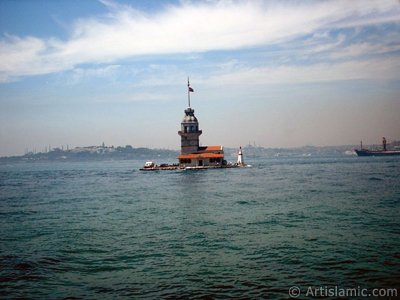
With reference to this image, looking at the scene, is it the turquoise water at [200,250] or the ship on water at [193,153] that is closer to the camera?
the turquoise water at [200,250]

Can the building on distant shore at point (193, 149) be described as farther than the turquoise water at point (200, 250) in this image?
Yes

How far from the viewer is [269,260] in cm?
1495

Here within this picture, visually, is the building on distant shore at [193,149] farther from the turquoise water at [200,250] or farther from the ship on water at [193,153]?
Answer: the turquoise water at [200,250]

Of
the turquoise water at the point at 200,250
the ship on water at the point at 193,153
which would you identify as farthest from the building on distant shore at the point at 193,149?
the turquoise water at the point at 200,250

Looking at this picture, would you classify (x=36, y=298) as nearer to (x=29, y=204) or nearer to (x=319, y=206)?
(x=319, y=206)

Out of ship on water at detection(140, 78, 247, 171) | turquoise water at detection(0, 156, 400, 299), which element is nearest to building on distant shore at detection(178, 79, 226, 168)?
ship on water at detection(140, 78, 247, 171)

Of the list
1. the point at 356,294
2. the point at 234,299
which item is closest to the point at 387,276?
the point at 356,294

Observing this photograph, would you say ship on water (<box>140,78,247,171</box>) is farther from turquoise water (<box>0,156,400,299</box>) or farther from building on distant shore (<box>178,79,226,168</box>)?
turquoise water (<box>0,156,400,299</box>)

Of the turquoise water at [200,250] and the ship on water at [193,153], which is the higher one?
the ship on water at [193,153]

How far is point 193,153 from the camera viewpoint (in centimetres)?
9950

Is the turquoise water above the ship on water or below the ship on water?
below

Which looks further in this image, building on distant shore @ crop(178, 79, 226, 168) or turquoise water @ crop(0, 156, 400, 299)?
building on distant shore @ crop(178, 79, 226, 168)

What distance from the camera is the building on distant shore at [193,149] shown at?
93.2 meters

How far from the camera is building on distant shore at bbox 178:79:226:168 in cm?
9319
